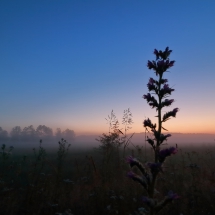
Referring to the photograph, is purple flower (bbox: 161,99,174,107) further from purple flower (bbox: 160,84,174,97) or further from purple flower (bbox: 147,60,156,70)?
purple flower (bbox: 147,60,156,70)

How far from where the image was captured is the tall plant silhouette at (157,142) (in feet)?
9.28

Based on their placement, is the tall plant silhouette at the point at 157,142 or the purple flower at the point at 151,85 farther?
the purple flower at the point at 151,85

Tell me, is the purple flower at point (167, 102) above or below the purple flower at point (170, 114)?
above

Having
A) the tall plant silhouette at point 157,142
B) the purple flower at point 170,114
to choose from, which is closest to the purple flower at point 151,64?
the tall plant silhouette at point 157,142

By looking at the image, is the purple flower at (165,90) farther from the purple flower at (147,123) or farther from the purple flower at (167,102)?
the purple flower at (147,123)

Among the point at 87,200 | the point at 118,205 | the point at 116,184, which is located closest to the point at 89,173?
the point at 116,184

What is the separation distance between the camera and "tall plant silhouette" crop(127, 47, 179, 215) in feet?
→ 9.28

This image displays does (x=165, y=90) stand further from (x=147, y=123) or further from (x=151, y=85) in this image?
(x=147, y=123)

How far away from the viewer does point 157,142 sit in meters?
3.18

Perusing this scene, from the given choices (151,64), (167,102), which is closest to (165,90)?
(167,102)

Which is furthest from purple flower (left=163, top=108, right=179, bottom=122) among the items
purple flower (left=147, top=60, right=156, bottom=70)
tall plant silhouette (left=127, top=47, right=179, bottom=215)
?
purple flower (left=147, top=60, right=156, bottom=70)

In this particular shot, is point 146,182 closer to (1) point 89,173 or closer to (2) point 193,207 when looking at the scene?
(2) point 193,207

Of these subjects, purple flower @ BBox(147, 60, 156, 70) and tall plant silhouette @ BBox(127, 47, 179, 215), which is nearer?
tall plant silhouette @ BBox(127, 47, 179, 215)

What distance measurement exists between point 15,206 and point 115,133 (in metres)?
4.28
